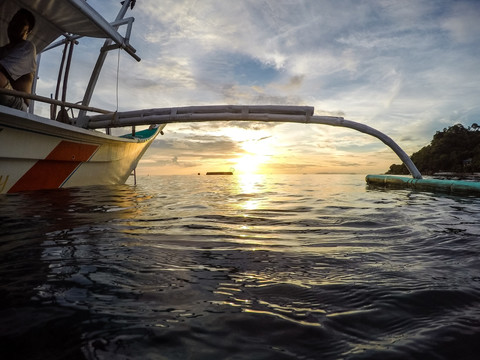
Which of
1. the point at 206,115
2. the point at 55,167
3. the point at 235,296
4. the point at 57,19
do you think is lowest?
the point at 235,296

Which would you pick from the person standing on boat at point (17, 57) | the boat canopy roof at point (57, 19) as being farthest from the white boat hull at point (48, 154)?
the boat canopy roof at point (57, 19)

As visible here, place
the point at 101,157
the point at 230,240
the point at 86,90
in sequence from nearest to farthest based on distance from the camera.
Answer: the point at 230,240
the point at 101,157
the point at 86,90

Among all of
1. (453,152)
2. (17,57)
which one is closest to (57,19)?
(17,57)

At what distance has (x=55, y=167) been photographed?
20.0 feet

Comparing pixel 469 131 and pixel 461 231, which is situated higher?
pixel 469 131

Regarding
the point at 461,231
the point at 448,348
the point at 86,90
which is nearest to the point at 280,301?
the point at 448,348

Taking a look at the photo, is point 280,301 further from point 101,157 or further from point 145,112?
point 145,112

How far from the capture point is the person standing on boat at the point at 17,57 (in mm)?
4359

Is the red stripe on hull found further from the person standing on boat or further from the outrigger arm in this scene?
the outrigger arm

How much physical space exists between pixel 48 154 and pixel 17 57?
187 cm

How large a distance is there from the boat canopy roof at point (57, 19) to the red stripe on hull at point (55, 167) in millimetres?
2669

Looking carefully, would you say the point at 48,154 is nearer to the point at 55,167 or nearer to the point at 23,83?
the point at 55,167

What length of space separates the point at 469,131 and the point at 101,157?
275 feet

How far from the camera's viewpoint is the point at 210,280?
4.86ft
